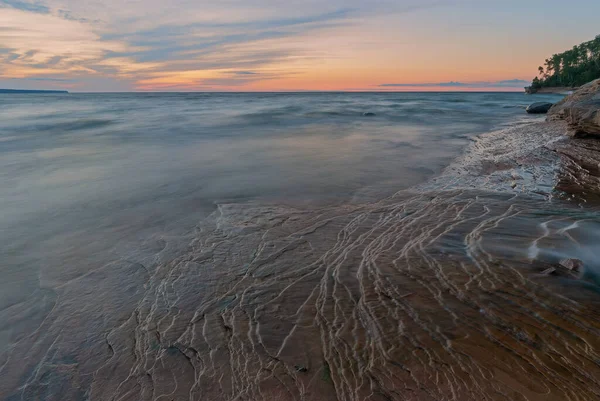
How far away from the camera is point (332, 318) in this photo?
3.00 metres

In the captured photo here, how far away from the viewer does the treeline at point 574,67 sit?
235 ft

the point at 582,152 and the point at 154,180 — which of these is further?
the point at 582,152

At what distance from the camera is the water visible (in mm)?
2480

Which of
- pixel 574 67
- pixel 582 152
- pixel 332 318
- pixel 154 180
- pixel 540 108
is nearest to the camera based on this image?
pixel 332 318

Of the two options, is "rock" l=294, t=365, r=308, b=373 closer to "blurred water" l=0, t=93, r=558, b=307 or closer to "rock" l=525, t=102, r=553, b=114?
"blurred water" l=0, t=93, r=558, b=307

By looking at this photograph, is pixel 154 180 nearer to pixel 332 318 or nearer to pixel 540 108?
pixel 332 318

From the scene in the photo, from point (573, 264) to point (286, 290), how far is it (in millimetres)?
2753

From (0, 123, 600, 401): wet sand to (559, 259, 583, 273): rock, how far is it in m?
0.07

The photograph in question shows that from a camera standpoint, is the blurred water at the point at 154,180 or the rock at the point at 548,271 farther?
the blurred water at the point at 154,180

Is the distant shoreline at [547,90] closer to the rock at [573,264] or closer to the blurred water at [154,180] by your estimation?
the blurred water at [154,180]

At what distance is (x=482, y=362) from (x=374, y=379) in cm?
75

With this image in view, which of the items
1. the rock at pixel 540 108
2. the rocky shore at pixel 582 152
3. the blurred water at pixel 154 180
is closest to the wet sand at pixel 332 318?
the blurred water at pixel 154 180

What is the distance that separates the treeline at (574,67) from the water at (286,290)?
8650cm

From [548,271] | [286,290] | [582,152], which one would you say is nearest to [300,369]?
[286,290]
